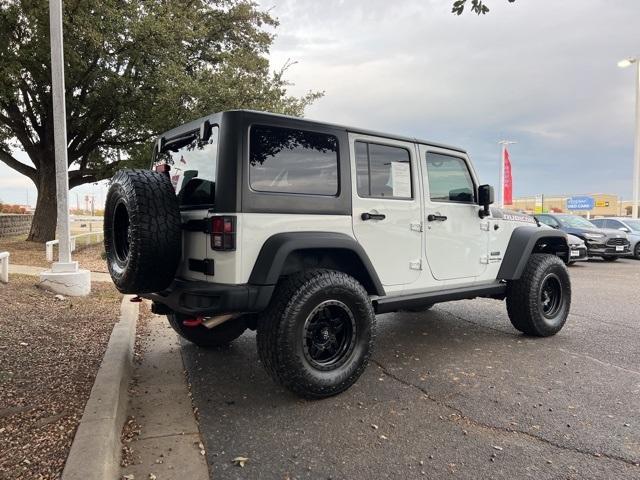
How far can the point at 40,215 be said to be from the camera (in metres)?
15.2

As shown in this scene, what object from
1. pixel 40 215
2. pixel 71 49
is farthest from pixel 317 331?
pixel 40 215

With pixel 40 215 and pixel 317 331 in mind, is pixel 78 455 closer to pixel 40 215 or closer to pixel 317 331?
pixel 317 331

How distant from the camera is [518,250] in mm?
5203

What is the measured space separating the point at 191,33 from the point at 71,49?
10.4 ft

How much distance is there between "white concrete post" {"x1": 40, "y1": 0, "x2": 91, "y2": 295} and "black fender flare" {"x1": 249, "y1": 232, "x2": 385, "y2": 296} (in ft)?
16.1

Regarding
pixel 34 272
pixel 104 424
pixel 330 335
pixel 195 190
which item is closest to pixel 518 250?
pixel 330 335

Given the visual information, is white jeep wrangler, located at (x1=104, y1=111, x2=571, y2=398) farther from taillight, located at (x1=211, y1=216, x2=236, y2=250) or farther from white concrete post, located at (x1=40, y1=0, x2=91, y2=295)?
white concrete post, located at (x1=40, y1=0, x2=91, y2=295)

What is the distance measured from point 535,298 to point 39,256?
1136 cm

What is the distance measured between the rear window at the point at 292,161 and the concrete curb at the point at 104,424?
1.72m

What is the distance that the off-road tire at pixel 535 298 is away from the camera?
519 cm

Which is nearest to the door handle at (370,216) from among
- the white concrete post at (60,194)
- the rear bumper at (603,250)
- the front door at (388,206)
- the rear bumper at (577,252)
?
the front door at (388,206)

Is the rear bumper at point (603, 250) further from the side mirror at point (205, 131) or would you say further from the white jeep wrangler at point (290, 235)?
the side mirror at point (205, 131)

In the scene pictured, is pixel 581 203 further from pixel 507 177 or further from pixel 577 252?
pixel 577 252

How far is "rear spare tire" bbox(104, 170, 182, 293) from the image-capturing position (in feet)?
10.9
